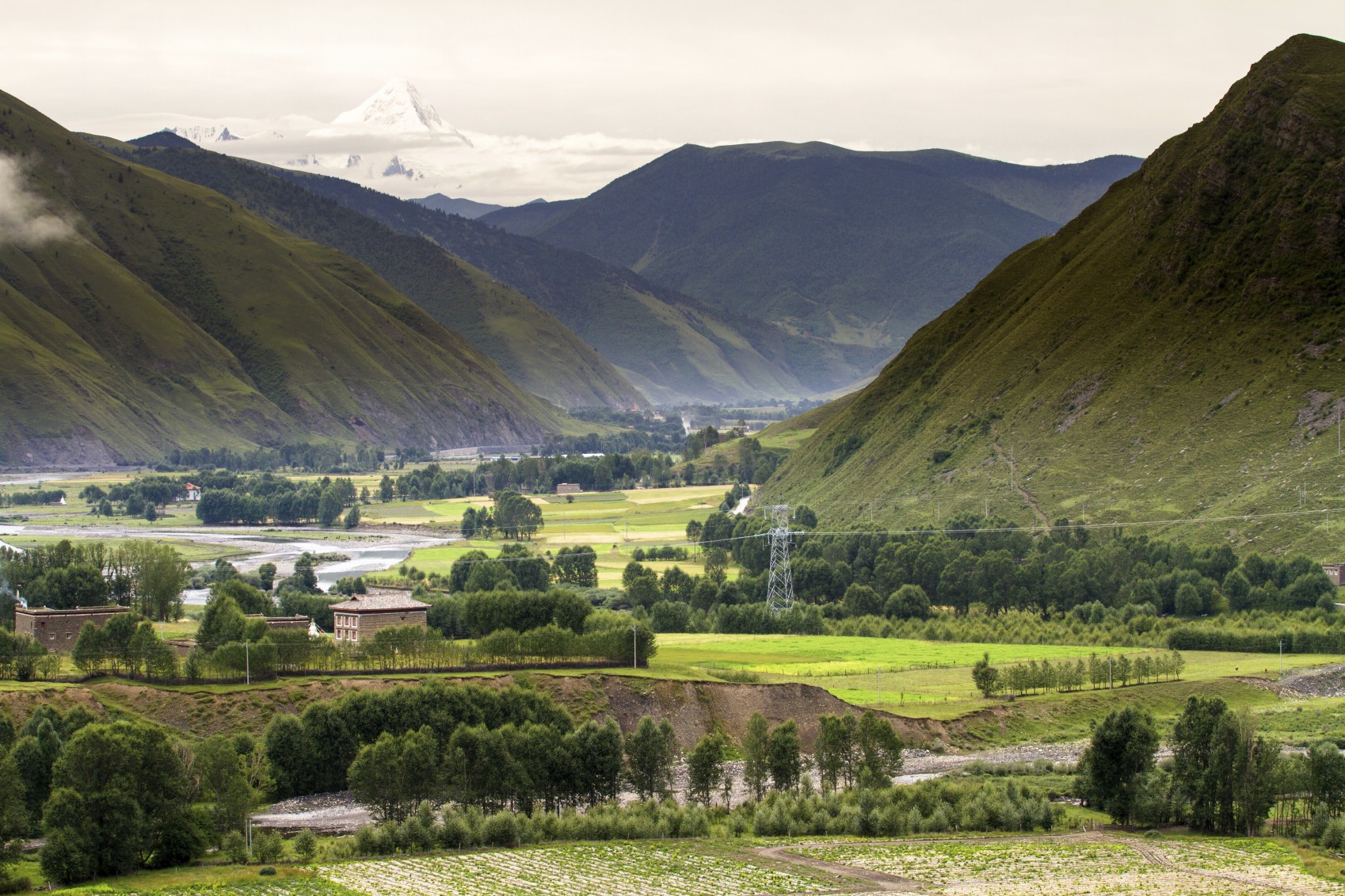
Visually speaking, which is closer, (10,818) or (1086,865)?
(10,818)

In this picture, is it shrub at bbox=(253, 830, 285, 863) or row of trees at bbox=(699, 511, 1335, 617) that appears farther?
row of trees at bbox=(699, 511, 1335, 617)

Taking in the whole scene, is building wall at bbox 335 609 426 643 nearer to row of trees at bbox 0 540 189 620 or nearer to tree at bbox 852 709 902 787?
row of trees at bbox 0 540 189 620

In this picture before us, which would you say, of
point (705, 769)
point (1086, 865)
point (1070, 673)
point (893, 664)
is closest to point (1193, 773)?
point (1086, 865)

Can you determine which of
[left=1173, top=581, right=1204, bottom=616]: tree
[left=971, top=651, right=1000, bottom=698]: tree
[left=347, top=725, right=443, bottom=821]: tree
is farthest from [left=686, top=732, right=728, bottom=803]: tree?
[left=1173, top=581, right=1204, bottom=616]: tree

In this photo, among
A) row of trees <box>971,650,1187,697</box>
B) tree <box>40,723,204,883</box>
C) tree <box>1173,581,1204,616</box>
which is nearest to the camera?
tree <box>40,723,204,883</box>

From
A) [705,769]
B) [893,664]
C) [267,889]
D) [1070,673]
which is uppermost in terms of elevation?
[1070,673]

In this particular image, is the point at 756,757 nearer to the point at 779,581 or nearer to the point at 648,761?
the point at 648,761
